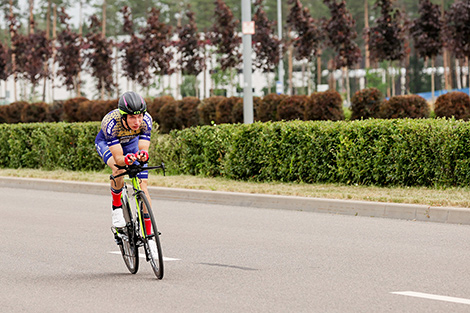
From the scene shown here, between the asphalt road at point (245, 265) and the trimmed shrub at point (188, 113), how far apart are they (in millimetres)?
17782

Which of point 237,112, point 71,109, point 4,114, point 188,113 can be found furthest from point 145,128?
point 4,114

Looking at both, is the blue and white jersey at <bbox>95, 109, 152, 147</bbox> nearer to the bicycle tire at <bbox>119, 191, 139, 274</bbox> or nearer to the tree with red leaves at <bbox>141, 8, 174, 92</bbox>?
the bicycle tire at <bbox>119, 191, 139, 274</bbox>

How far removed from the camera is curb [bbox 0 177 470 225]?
37.2ft

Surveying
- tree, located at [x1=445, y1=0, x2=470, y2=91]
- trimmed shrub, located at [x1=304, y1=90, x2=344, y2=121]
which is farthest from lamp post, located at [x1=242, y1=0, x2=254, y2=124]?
tree, located at [x1=445, y1=0, x2=470, y2=91]

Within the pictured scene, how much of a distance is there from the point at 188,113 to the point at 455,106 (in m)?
10.5

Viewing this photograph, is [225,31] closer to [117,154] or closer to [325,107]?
[325,107]

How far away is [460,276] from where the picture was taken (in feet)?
24.5

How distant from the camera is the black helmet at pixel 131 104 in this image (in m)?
7.31

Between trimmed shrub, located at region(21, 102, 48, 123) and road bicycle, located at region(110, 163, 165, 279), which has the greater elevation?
trimmed shrub, located at region(21, 102, 48, 123)

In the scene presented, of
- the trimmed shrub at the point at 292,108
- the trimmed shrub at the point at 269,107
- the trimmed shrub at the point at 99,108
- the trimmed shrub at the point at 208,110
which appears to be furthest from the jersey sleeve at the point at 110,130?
the trimmed shrub at the point at 99,108

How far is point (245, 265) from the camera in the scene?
8203 mm

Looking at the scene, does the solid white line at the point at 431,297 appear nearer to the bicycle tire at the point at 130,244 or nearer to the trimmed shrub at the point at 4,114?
the bicycle tire at the point at 130,244

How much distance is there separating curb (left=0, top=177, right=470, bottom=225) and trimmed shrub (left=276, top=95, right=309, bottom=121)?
36.2 ft

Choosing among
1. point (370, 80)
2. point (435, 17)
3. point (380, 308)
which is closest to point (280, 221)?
point (380, 308)
